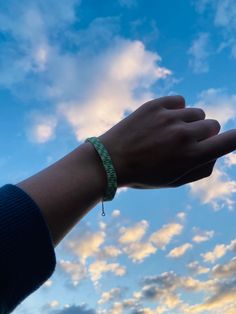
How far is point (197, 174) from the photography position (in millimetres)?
1824

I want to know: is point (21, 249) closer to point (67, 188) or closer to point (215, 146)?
point (67, 188)

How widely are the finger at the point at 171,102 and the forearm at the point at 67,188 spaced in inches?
16.9

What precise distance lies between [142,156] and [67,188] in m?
0.40

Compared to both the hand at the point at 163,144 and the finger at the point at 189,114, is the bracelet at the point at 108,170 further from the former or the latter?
the finger at the point at 189,114

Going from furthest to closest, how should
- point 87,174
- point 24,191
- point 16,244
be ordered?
point 87,174, point 24,191, point 16,244

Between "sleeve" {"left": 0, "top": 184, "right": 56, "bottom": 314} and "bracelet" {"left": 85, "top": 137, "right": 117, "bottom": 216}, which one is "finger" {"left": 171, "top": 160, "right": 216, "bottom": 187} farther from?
"sleeve" {"left": 0, "top": 184, "right": 56, "bottom": 314}

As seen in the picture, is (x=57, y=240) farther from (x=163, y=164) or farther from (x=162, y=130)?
(x=162, y=130)

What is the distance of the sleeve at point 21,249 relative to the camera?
1.27 meters

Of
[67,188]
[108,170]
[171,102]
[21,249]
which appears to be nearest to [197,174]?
[171,102]

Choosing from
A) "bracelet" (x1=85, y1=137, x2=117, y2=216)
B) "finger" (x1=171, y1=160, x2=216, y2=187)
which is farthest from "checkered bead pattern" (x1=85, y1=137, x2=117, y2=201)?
"finger" (x1=171, y1=160, x2=216, y2=187)

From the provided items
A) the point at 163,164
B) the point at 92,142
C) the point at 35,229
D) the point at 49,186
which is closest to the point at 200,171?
the point at 163,164

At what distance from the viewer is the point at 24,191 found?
1403 millimetres

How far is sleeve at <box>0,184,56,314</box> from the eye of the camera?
127cm

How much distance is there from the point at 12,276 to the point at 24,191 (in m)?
0.32
